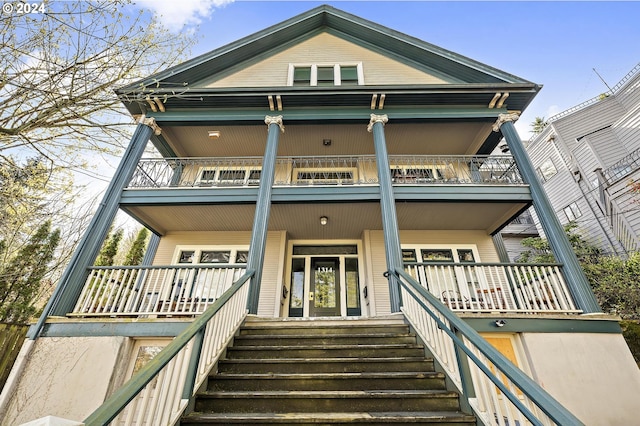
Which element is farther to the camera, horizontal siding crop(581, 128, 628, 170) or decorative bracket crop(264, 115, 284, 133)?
horizontal siding crop(581, 128, 628, 170)

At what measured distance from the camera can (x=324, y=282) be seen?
8125 mm

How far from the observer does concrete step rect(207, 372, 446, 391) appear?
9.75ft

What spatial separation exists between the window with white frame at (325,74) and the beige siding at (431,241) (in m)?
5.08

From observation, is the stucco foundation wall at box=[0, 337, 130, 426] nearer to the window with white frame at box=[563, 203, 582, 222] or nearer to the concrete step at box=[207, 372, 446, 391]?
the concrete step at box=[207, 372, 446, 391]

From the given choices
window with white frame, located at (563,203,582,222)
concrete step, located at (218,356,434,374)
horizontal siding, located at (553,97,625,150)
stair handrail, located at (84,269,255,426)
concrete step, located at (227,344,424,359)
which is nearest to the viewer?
stair handrail, located at (84,269,255,426)

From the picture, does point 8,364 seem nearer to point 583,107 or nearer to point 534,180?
point 534,180

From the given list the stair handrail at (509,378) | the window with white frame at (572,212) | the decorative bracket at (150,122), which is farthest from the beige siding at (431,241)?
the window with white frame at (572,212)

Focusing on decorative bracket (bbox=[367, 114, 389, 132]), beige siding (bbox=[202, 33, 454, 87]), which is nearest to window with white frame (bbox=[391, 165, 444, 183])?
decorative bracket (bbox=[367, 114, 389, 132])

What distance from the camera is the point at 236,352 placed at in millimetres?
3596

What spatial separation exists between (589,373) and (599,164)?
1235 centimetres

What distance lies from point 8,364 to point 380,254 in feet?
26.6

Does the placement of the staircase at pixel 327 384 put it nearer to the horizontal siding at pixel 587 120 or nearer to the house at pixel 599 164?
the house at pixel 599 164

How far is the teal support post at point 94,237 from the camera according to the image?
4910 millimetres

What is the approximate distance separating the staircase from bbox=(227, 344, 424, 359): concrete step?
0.01 meters
